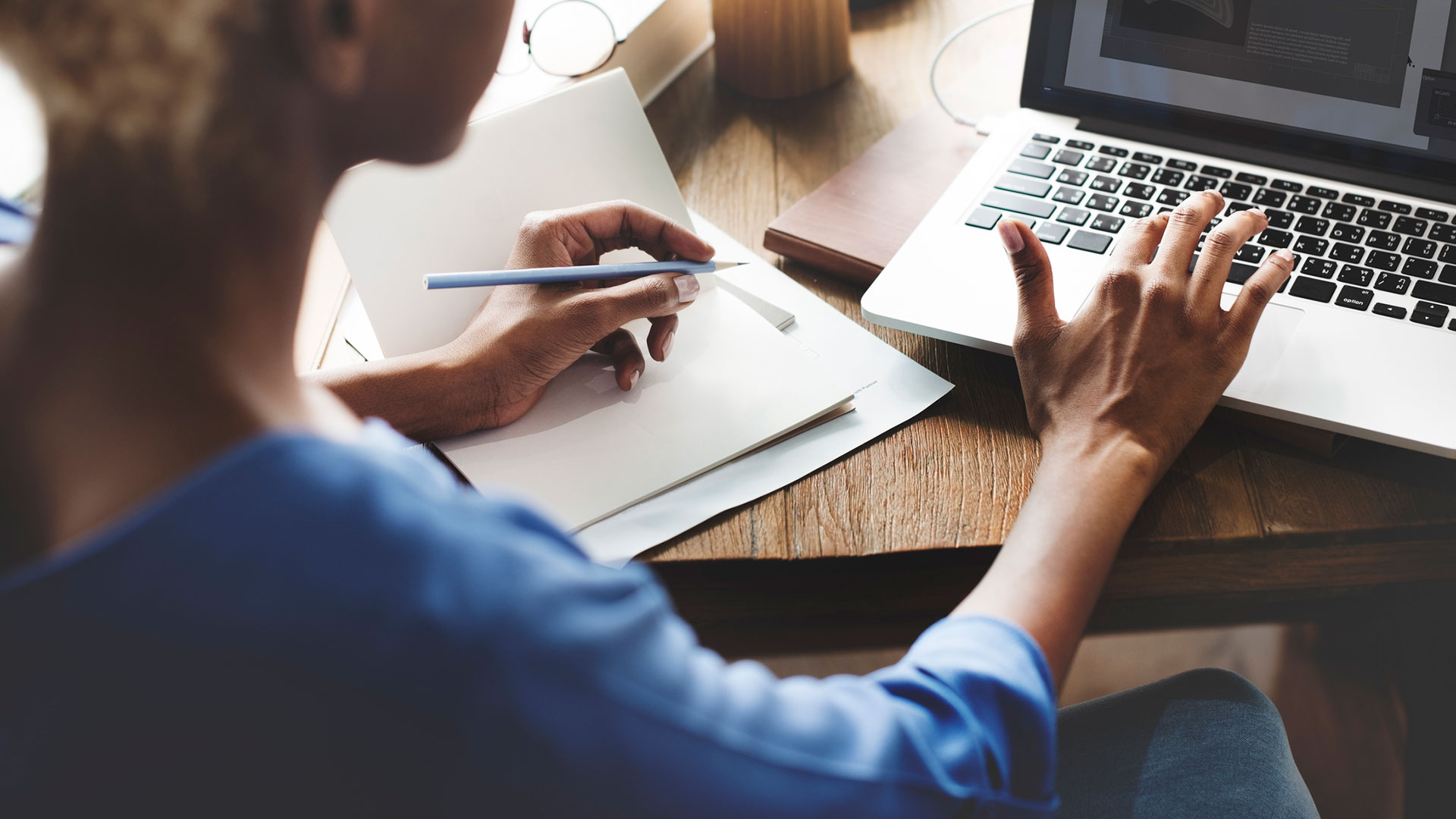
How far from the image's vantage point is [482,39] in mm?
422

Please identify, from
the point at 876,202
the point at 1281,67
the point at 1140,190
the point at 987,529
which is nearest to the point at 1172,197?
the point at 1140,190

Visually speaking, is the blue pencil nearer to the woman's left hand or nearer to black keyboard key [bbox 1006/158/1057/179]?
the woman's left hand

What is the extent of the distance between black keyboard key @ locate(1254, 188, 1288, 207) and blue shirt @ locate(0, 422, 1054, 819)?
2.14 ft

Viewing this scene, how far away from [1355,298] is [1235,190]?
14cm

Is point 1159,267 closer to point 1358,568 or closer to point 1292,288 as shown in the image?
point 1292,288

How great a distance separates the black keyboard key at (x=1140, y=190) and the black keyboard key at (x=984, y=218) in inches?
4.4

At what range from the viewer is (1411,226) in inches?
28.5

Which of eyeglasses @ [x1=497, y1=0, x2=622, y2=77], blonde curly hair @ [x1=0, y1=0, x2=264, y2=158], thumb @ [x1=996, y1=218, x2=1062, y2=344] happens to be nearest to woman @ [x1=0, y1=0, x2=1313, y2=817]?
blonde curly hair @ [x1=0, y1=0, x2=264, y2=158]

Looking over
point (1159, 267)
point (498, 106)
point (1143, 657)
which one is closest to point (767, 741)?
point (1159, 267)

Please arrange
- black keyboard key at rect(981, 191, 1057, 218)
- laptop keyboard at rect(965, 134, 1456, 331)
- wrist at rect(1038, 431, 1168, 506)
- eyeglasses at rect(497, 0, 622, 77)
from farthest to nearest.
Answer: eyeglasses at rect(497, 0, 622, 77) < black keyboard key at rect(981, 191, 1057, 218) < laptop keyboard at rect(965, 134, 1456, 331) < wrist at rect(1038, 431, 1168, 506)

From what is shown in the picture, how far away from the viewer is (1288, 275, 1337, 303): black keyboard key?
0.69 metres

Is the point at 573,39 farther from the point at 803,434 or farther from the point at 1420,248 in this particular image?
the point at 1420,248

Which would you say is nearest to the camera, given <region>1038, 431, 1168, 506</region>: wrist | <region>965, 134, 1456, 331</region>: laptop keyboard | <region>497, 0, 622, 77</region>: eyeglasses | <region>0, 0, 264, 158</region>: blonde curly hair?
<region>0, 0, 264, 158</region>: blonde curly hair

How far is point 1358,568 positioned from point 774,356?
42 centimetres
